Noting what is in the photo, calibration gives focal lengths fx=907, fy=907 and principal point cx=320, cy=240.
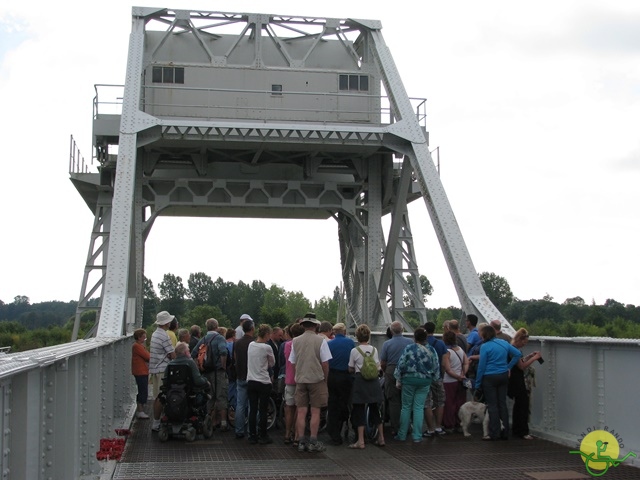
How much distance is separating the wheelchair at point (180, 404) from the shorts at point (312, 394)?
62.1 inches

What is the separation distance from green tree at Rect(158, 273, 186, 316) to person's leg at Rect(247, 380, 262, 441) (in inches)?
5765

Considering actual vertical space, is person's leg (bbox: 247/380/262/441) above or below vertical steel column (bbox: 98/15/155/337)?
below

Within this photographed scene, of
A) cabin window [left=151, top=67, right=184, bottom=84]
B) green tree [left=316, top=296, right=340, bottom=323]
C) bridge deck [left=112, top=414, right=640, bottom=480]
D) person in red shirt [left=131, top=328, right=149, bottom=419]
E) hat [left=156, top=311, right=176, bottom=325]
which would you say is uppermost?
cabin window [left=151, top=67, right=184, bottom=84]

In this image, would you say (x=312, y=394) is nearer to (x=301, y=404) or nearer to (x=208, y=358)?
(x=301, y=404)

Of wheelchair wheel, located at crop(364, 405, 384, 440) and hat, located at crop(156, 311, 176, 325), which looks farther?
hat, located at crop(156, 311, 176, 325)

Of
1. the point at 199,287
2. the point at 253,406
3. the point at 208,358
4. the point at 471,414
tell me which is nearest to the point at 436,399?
the point at 471,414

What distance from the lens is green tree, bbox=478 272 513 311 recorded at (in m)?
122

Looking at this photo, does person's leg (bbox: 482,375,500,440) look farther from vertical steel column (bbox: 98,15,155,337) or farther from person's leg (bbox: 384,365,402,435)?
vertical steel column (bbox: 98,15,155,337)

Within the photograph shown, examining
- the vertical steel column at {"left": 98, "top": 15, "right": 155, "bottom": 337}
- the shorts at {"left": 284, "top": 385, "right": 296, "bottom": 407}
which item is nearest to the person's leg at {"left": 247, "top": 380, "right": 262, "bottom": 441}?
the shorts at {"left": 284, "top": 385, "right": 296, "bottom": 407}

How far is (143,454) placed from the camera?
11.4 meters

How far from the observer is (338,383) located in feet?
40.9

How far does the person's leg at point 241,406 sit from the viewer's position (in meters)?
12.9

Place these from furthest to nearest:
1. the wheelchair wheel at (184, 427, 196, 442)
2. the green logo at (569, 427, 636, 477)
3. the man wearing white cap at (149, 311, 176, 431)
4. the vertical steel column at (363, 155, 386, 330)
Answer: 1. the vertical steel column at (363, 155, 386, 330)
2. the man wearing white cap at (149, 311, 176, 431)
3. the wheelchair wheel at (184, 427, 196, 442)
4. the green logo at (569, 427, 636, 477)

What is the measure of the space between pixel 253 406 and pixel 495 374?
330cm
